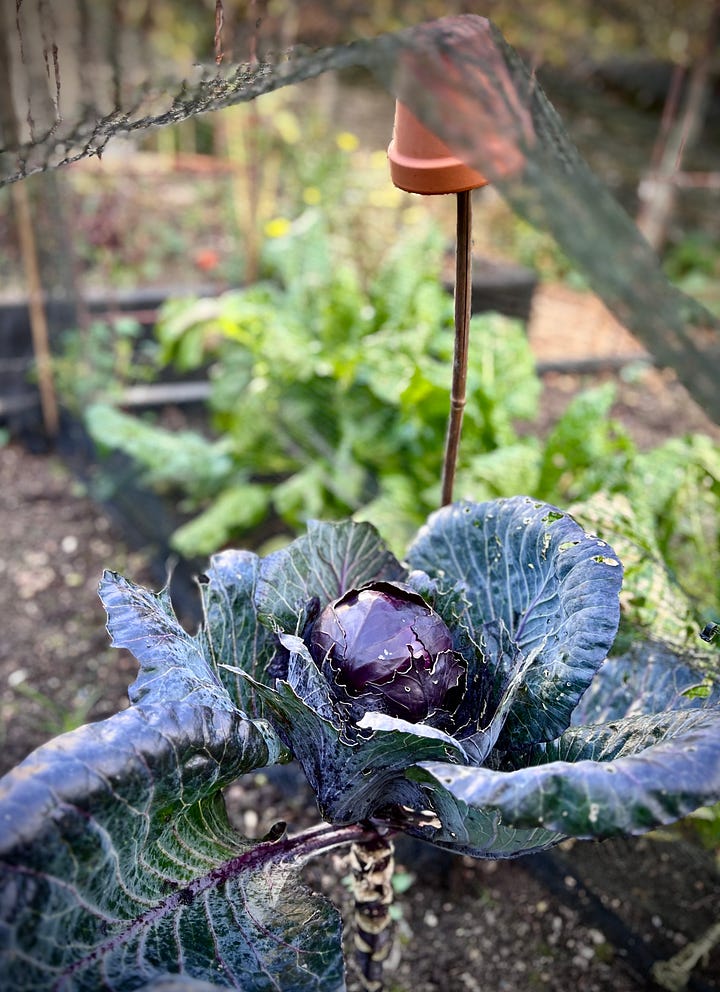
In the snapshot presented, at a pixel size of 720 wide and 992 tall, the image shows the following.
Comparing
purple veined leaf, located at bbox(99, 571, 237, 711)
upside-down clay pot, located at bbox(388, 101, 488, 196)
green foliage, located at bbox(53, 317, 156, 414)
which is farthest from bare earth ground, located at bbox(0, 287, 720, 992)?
upside-down clay pot, located at bbox(388, 101, 488, 196)

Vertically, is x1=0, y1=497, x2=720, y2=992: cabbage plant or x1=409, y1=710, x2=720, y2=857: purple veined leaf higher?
x1=409, y1=710, x2=720, y2=857: purple veined leaf

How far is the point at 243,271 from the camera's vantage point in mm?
4398

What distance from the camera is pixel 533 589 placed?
1292mm

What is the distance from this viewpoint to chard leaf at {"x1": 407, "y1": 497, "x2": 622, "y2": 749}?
1.11m

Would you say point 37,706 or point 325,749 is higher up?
point 325,749

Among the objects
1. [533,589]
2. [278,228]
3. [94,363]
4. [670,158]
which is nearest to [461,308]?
[533,589]

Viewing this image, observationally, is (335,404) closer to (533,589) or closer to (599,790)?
(533,589)

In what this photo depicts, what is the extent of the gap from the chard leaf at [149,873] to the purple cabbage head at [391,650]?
157 millimetres

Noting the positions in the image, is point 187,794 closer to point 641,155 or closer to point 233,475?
point 233,475

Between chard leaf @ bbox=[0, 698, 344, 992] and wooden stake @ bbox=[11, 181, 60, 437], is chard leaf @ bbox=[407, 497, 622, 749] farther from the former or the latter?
wooden stake @ bbox=[11, 181, 60, 437]

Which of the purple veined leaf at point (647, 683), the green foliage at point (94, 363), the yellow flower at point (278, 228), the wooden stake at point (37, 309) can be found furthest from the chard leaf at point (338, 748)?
the yellow flower at point (278, 228)

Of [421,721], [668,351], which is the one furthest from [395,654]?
[668,351]

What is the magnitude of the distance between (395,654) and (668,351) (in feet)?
1.70

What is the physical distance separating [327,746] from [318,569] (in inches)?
12.4
